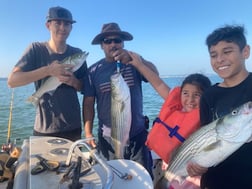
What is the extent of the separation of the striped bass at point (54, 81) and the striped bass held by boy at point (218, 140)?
82.6 inches

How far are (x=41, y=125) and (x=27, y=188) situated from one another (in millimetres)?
2052

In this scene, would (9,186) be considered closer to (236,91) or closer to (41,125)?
(41,125)

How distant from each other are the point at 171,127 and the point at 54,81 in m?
1.83

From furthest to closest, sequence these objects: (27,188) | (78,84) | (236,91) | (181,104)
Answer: (78,84)
(181,104)
(236,91)
(27,188)

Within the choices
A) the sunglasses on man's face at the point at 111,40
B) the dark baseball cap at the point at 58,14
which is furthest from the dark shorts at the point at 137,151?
the dark baseball cap at the point at 58,14

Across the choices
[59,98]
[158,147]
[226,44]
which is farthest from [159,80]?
[59,98]

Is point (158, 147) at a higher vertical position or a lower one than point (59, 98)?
lower

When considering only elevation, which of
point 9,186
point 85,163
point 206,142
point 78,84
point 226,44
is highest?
point 226,44

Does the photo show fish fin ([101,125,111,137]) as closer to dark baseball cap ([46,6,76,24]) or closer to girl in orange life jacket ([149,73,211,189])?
girl in orange life jacket ([149,73,211,189])

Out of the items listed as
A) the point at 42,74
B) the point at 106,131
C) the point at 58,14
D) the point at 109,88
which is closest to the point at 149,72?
the point at 109,88

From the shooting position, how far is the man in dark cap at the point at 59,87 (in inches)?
Result: 165

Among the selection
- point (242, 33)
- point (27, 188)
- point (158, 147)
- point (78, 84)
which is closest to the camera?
point (27, 188)

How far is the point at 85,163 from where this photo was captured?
8.42 feet

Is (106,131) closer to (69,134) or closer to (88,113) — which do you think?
(88,113)
